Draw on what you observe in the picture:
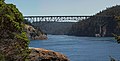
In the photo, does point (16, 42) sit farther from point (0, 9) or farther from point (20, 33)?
point (0, 9)

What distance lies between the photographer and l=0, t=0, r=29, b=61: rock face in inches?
919

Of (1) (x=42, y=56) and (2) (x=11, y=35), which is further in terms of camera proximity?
(1) (x=42, y=56)

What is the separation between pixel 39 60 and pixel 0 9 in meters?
17.3

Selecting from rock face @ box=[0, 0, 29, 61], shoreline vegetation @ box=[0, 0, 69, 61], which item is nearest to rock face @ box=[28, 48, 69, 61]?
shoreline vegetation @ box=[0, 0, 69, 61]

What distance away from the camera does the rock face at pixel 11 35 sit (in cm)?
2334

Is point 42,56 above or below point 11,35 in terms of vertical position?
below

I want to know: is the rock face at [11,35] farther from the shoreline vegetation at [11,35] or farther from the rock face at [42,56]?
the rock face at [42,56]

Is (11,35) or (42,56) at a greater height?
(11,35)

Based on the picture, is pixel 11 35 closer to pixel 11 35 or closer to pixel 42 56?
pixel 11 35

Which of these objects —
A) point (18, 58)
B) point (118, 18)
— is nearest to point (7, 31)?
point (18, 58)

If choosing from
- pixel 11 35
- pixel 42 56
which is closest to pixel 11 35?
pixel 11 35

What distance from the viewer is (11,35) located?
78.5 ft

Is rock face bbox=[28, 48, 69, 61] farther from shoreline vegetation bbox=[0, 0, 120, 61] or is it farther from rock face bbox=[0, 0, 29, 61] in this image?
rock face bbox=[0, 0, 29, 61]

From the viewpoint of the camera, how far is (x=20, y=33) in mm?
24688
